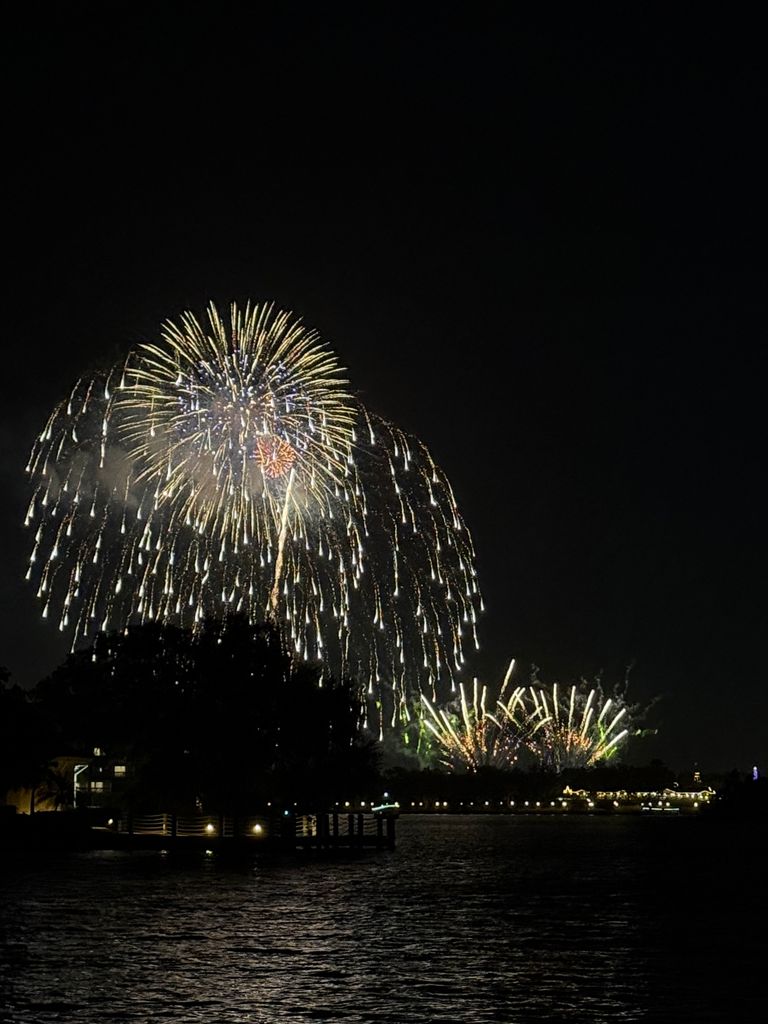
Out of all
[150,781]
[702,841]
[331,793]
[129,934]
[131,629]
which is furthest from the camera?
[702,841]

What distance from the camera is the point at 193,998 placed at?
2947cm

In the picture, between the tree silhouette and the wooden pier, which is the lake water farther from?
the tree silhouette

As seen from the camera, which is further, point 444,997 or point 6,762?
point 6,762

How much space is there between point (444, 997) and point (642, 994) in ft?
14.5

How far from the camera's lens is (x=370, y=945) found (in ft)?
130

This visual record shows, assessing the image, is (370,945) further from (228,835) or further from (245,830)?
(245,830)

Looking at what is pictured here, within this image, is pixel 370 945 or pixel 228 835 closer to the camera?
pixel 370 945

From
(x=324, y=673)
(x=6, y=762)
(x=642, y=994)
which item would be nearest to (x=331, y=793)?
(x=324, y=673)

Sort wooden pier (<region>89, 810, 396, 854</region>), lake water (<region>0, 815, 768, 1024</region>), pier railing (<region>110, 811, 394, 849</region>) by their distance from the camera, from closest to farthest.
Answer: lake water (<region>0, 815, 768, 1024</region>), wooden pier (<region>89, 810, 396, 854</region>), pier railing (<region>110, 811, 394, 849</region>)

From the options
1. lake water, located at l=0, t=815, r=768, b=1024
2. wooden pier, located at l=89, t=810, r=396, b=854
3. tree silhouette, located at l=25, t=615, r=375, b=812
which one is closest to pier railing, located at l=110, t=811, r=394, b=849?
wooden pier, located at l=89, t=810, r=396, b=854

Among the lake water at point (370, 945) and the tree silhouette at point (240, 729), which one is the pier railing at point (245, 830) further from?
the lake water at point (370, 945)

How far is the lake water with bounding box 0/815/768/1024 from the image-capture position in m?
29.0

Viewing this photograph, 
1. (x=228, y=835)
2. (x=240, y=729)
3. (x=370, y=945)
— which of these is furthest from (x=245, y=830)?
(x=370, y=945)

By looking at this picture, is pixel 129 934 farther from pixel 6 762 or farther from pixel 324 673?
pixel 324 673
